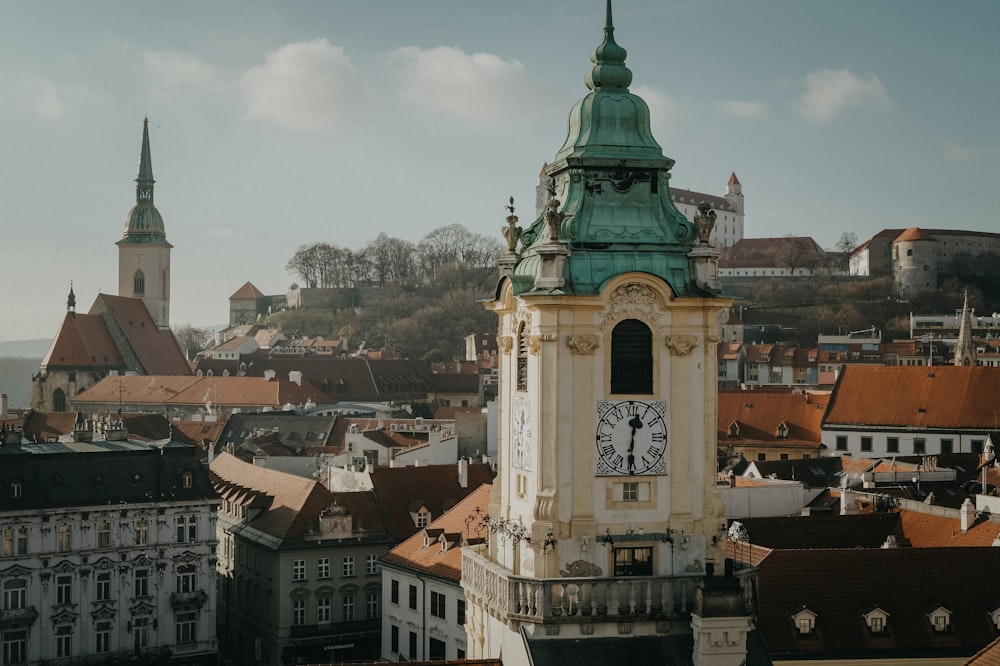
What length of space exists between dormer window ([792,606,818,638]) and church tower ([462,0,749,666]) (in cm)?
1516

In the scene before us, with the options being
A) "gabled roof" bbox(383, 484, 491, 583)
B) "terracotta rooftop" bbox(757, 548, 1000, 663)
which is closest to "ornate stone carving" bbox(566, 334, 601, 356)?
"terracotta rooftop" bbox(757, 548, 1000, 663)

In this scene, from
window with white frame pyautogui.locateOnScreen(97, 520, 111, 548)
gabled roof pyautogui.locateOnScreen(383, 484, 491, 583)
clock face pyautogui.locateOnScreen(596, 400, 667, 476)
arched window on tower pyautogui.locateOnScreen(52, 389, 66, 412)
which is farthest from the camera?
arched window on tower pyautogui.locateOnScreen(52, 389, 66, 412)

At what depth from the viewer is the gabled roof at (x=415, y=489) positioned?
179 feet

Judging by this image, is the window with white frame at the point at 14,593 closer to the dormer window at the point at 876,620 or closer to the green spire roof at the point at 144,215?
the dormer window at the point at 876,620

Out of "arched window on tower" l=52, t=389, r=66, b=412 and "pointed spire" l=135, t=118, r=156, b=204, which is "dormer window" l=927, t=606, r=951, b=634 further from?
"pointed spire" l=135, t=118, r=156, b=204

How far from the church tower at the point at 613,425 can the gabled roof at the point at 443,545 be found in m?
22.9

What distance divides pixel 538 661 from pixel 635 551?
6.99 feet

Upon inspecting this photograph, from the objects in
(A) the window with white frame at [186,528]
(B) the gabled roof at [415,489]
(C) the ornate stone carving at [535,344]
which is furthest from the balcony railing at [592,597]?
(A) the window with white frame at [186,528]

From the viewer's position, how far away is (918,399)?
77.7m

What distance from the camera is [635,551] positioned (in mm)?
19234

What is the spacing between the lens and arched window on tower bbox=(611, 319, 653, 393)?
19375 millimetres

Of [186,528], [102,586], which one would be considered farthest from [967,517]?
[102,586]

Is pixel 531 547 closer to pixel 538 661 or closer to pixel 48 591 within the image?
pixel 538 661

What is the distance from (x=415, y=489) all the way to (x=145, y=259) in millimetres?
97343
